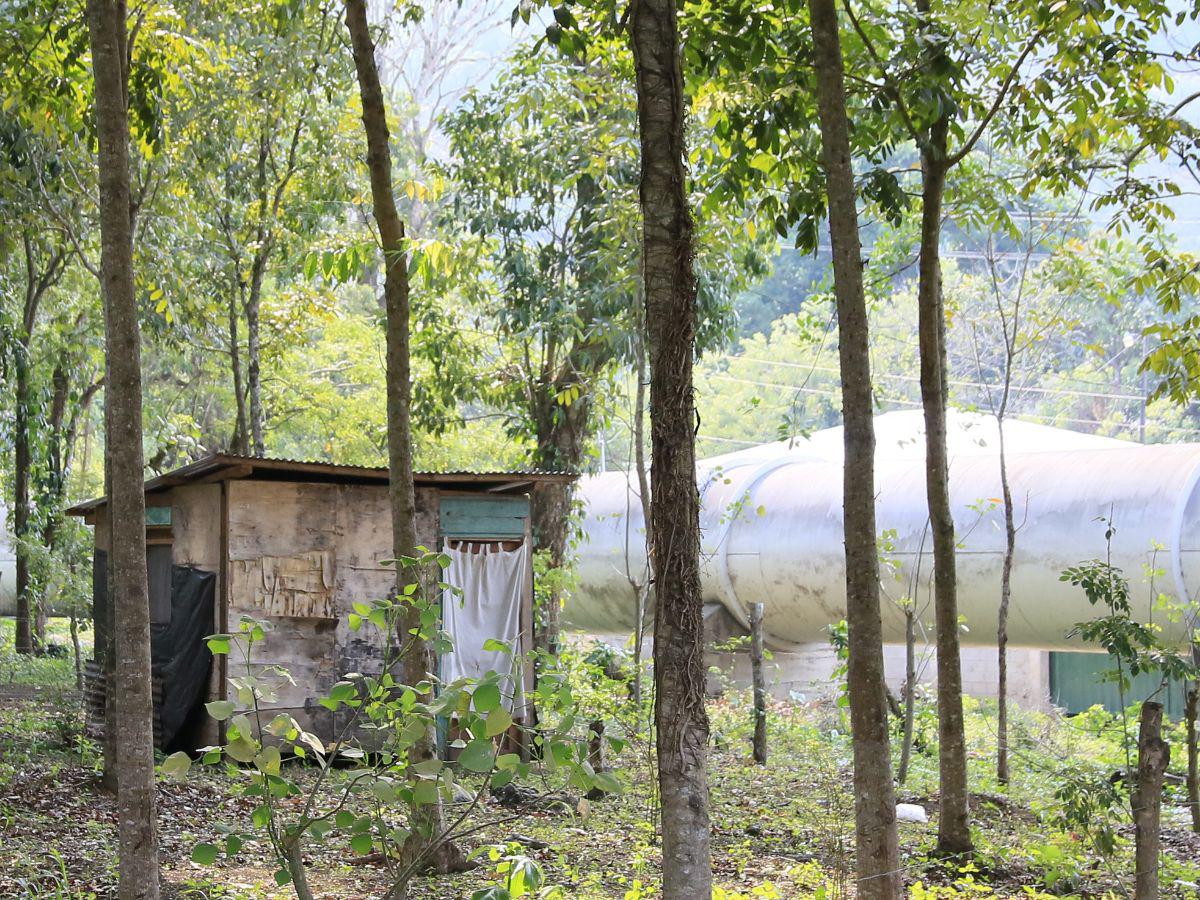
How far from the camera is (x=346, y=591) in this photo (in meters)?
11.4

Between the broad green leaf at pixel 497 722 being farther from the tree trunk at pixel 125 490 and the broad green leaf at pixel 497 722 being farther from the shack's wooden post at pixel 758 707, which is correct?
the shack's wooden post at pixel 758 707

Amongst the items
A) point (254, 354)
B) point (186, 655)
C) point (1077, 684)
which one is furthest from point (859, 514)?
point (1077, 684)

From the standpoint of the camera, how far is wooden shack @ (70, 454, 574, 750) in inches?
432

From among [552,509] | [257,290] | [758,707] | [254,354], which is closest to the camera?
[758,707]

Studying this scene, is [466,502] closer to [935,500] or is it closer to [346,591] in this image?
[346,591]

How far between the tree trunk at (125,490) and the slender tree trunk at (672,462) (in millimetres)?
2307

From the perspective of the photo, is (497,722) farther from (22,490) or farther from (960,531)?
(22,490)

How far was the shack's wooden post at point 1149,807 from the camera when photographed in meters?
4.71

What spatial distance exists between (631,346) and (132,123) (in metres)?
5.29

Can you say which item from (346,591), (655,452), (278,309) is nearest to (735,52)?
(655,452)

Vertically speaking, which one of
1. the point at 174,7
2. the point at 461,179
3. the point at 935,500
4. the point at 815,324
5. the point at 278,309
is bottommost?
the point at 935,500

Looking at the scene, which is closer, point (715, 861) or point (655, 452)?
point (655, 452)

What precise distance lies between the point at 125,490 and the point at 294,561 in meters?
6.34

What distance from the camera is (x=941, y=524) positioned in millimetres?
7062
